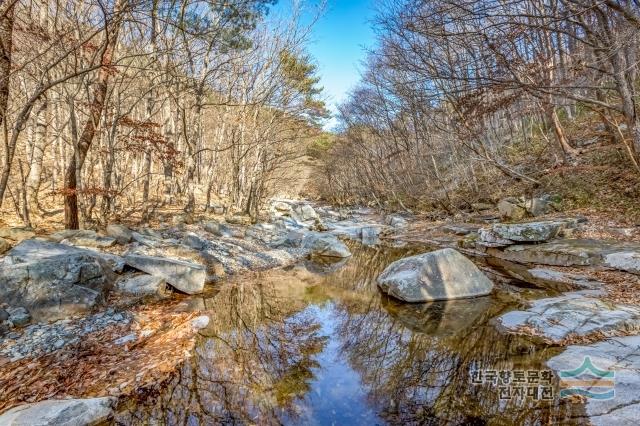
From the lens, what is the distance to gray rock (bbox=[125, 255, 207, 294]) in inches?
231

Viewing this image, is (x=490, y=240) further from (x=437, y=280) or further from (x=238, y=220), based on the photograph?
(x=238, y=220)

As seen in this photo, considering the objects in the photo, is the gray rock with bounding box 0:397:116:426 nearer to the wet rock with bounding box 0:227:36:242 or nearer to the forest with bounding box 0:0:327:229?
the forest with bounding box 0:0:327:229

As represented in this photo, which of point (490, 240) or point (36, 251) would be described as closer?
point (36, 251)

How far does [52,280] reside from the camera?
4.48m

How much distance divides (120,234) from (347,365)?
6.12 metres

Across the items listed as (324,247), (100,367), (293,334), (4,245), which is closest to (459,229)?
(324,247)

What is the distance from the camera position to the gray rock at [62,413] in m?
2.55

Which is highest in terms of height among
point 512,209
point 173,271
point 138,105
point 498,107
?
point 138,105

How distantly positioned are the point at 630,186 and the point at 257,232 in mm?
11659

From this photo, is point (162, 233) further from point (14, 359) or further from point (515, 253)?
point (515, 253)

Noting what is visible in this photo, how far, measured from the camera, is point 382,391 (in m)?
3.33

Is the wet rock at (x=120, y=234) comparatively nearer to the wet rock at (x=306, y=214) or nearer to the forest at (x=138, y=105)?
the forest at (x=138, y=105)

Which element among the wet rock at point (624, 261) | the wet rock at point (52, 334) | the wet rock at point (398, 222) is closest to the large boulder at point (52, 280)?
the wet rock at point (52, 334)

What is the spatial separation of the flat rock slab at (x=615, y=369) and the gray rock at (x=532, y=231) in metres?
5.42
